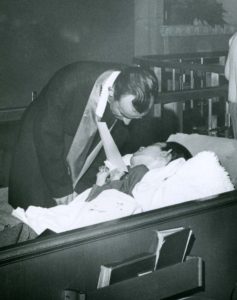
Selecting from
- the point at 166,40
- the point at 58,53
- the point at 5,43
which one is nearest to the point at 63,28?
the point at 58,53

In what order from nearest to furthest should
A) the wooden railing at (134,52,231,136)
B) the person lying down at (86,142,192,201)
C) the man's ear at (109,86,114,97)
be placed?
the man's ear at (109,86,114,97)
the person lying down at (86,142,192,201)
the wooden railing at (134,52,231,136)

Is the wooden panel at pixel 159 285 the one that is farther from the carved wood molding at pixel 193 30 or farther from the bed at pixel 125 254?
the carved wood molding at pixel 193 30

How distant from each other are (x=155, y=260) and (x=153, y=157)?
3.51ft

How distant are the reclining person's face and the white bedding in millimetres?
194

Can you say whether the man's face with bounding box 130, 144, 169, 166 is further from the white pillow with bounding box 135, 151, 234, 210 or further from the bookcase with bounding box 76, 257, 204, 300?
the bookcase with bounding box 76, 257, 204, 300

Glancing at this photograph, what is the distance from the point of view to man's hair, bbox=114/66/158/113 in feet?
6.74

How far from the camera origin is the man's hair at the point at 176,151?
250cm

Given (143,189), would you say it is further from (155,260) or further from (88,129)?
(155,260)

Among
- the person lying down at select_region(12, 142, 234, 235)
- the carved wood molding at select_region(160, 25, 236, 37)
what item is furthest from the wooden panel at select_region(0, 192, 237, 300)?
the carved wood molding at select_region(160, 25, 236, 37)

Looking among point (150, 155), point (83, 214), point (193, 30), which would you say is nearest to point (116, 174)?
point (150, 155)

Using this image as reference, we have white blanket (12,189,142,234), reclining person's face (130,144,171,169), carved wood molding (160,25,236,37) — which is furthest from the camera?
carved wood molding (160,25,236,37)

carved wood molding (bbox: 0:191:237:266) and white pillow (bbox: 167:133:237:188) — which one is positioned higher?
carved wood molding (bbox: 0:191:237:266)

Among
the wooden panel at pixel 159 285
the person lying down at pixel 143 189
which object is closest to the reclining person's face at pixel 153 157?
the person lying down at pixel 143 189

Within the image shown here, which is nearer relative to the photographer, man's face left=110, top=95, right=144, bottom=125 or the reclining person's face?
man's face left=110, top=95, right=144, bottom=125
